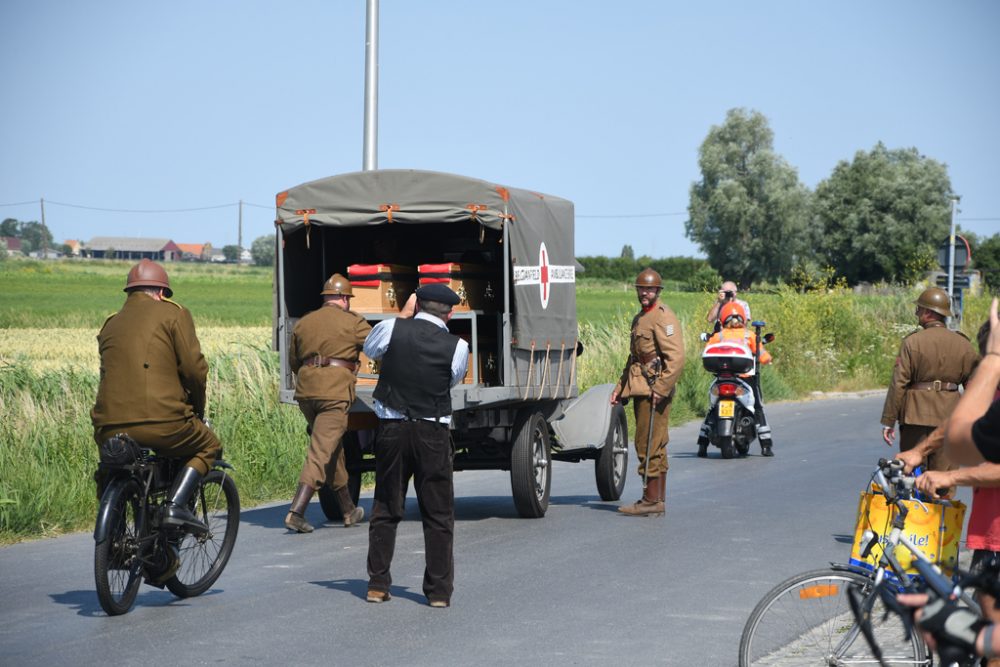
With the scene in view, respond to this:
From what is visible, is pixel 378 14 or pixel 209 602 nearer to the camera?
pixel 209 602

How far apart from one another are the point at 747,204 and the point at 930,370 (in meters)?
94.7

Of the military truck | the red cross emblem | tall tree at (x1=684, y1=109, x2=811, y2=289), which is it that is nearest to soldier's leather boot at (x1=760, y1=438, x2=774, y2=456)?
the military truck

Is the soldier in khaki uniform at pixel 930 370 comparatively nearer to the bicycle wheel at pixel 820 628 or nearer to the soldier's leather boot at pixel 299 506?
the soldier's leather boot at pixel 299 506

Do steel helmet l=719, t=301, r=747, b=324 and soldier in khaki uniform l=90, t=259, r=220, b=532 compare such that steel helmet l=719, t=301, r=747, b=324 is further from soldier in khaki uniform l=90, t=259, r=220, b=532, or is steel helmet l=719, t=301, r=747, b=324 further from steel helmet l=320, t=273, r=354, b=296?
soldier in khaki uniform l=90, t=259, r=220, b=532

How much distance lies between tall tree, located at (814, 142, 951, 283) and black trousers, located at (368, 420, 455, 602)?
92373 mm

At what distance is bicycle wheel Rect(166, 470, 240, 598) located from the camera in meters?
8.81

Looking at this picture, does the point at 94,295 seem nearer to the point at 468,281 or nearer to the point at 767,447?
the point at 767,447

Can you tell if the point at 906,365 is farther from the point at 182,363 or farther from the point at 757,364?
the point at 757,364

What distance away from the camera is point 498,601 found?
8719mm

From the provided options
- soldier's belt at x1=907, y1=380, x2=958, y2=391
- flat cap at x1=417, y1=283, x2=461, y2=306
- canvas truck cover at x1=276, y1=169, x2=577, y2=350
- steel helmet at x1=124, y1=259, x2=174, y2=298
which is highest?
canvas truck cover at x1=276, y1=169, x2=577, y2=350

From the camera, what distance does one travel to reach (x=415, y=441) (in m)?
8.74

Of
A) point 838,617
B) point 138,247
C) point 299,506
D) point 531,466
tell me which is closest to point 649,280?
point 531,466

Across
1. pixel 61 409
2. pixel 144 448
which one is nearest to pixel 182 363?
pixel 144 448

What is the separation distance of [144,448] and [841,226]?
100286mm
